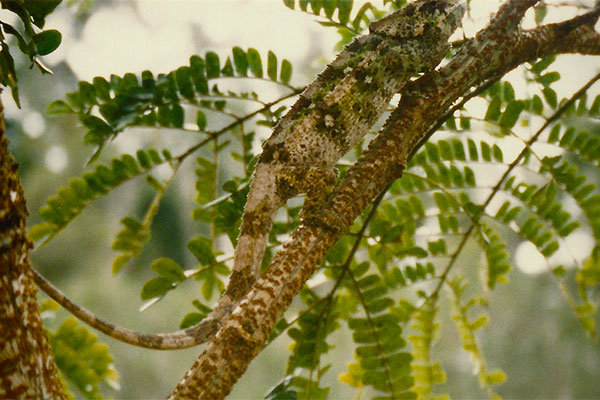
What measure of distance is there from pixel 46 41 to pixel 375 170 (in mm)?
428

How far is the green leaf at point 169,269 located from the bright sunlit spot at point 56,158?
17.8ft

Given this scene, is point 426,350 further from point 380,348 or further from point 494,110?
point 494,110

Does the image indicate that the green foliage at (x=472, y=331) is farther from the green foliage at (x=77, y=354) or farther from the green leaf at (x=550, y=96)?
the green foliage at (x=77, y=354)

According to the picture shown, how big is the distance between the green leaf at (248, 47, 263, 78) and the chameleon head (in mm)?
261

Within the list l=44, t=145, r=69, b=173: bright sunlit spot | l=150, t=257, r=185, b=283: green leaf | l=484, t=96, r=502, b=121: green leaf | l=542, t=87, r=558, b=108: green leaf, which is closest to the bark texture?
l=150, t=257, r=185, b=283: green leaf

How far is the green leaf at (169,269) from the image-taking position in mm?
930

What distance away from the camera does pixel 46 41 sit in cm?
70

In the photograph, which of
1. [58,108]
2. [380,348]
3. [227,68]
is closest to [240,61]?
[227,68]

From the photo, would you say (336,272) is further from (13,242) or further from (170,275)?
(13,242)

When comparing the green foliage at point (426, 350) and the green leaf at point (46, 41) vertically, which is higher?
the green leaf at point (46, 41)

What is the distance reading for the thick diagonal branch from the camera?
0.58 meters

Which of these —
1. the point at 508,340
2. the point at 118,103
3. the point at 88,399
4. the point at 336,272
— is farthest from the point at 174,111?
the point at 508,340

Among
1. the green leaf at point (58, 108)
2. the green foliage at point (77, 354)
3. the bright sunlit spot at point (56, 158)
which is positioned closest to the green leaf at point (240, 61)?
the green leaf at point (58, 108)

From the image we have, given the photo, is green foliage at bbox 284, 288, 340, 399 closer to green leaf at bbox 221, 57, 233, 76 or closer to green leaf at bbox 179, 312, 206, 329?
green leaf at bbox 179, 312, 206, 329
